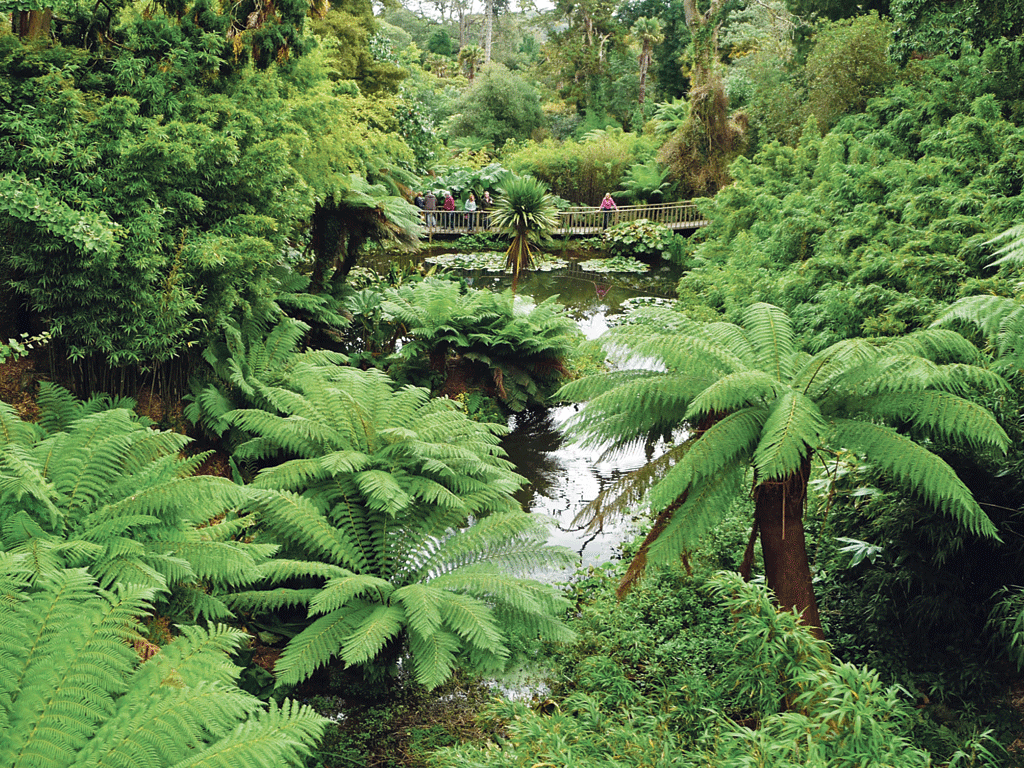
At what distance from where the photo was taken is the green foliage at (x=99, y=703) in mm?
2107

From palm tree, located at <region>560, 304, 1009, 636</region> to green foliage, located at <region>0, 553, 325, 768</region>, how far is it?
2085 millimetres

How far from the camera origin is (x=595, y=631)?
178 inches

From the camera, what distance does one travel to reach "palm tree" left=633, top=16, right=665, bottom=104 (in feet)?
89.1

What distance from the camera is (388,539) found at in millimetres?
4422

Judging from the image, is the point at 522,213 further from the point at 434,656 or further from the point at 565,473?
the point at 434,656

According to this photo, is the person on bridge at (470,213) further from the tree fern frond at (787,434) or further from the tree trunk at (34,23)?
the tree fern frond at (787,434)

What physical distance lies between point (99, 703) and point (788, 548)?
3150mm

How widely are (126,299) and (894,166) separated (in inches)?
331

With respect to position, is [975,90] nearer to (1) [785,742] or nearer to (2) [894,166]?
(2) [894,166]

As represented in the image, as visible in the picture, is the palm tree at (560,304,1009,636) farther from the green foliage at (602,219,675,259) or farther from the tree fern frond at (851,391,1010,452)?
the green foliage at (602,219,675,259)

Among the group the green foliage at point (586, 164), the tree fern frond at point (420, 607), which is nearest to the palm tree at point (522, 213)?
the tree fern frond at point (420, 607)

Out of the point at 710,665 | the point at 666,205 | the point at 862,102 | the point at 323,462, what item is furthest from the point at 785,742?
the point at 666,205

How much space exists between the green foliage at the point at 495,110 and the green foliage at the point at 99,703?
24.6 m

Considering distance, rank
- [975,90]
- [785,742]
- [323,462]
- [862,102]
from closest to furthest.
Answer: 1. [785,742]
2. [323,462]
3. [975,90]
4. [862,102]
